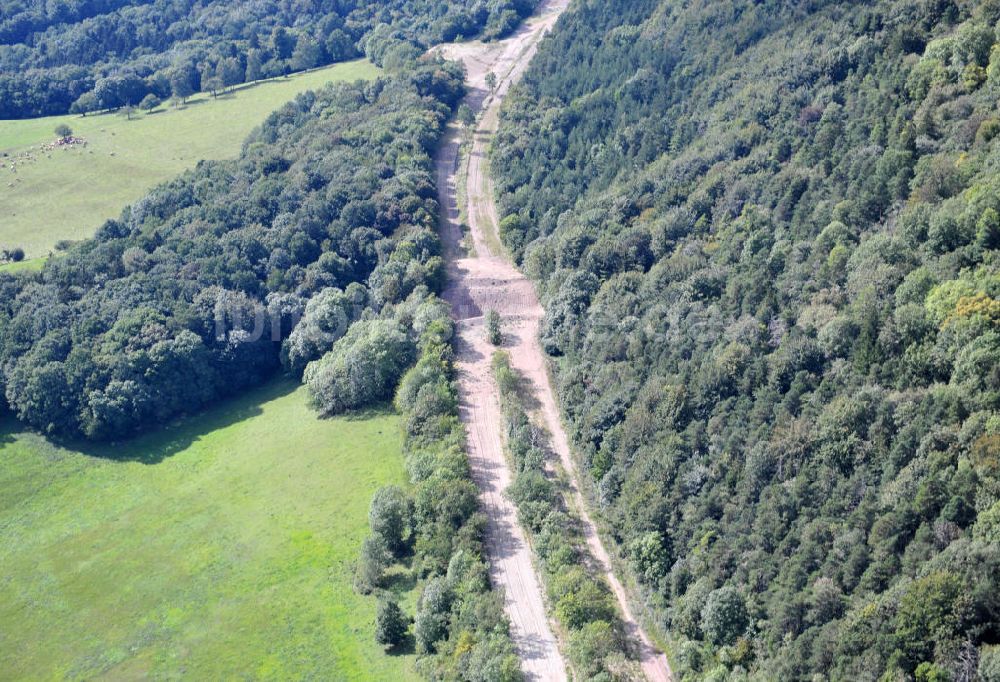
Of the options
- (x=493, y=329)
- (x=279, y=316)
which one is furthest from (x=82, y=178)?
(x=493, y=329)

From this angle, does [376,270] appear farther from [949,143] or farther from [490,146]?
[949,143]

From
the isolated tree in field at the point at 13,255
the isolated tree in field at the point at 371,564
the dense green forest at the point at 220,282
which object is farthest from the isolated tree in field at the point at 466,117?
the isolated tree in field at the point at 371,564

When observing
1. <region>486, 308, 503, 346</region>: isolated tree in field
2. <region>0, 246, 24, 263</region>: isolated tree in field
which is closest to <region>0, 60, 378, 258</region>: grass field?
<region>0, 246, 24, 263</region>: isolated tree in field

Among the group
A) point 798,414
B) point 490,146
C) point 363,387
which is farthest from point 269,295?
point 798,414

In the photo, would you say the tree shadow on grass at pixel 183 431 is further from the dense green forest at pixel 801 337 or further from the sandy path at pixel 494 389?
the dense green forest at pixel 801 337

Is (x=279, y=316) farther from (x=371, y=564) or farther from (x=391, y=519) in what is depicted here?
(x=371, y=564)

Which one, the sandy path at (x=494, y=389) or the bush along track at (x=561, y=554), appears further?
the sandy path at (x=494, y=389)
